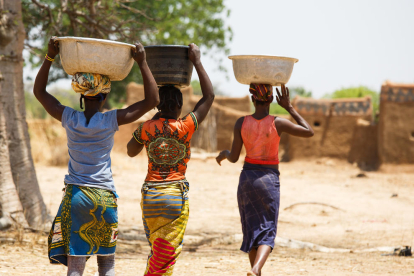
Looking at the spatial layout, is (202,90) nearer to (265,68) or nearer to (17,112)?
(265,68)

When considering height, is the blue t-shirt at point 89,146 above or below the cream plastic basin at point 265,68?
below

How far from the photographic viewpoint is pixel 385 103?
42.5 feet

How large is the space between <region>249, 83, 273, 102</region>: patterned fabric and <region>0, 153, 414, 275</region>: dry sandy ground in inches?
59.7

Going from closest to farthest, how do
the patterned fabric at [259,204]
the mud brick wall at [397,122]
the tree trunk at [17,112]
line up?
the patterned fabric at [259,204] → the tree trunk at [17,112] → the mud brick wall at [397,122]

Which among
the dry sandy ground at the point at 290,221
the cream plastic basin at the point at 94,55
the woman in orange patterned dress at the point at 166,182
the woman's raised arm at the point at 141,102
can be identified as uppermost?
the cream plastic basin at the point at 94,55

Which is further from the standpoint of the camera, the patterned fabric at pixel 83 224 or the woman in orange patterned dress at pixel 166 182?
the woman in orange patterned dress at pixel 166 182

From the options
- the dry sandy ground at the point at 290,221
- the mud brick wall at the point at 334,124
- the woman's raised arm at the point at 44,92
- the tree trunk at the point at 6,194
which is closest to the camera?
the woman's raised arm at the point at 44,92

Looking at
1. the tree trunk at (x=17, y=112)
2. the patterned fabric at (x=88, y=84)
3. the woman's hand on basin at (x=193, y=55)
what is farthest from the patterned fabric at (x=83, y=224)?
the tree trunk at (x=17, y=112)

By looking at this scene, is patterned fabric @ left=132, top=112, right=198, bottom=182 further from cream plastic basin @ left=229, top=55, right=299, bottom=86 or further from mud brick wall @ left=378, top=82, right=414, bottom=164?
mud brick wall @ left=378, top=82, right=414, bottom=164

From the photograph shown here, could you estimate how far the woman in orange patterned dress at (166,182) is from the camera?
9.24ft

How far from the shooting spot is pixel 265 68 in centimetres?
343

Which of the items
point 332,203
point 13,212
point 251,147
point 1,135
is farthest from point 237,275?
point 332,203

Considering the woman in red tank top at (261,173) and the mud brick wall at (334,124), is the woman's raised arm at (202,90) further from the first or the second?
the mud brick wall at (334,124)

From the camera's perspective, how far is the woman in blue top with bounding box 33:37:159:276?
8.64ft
